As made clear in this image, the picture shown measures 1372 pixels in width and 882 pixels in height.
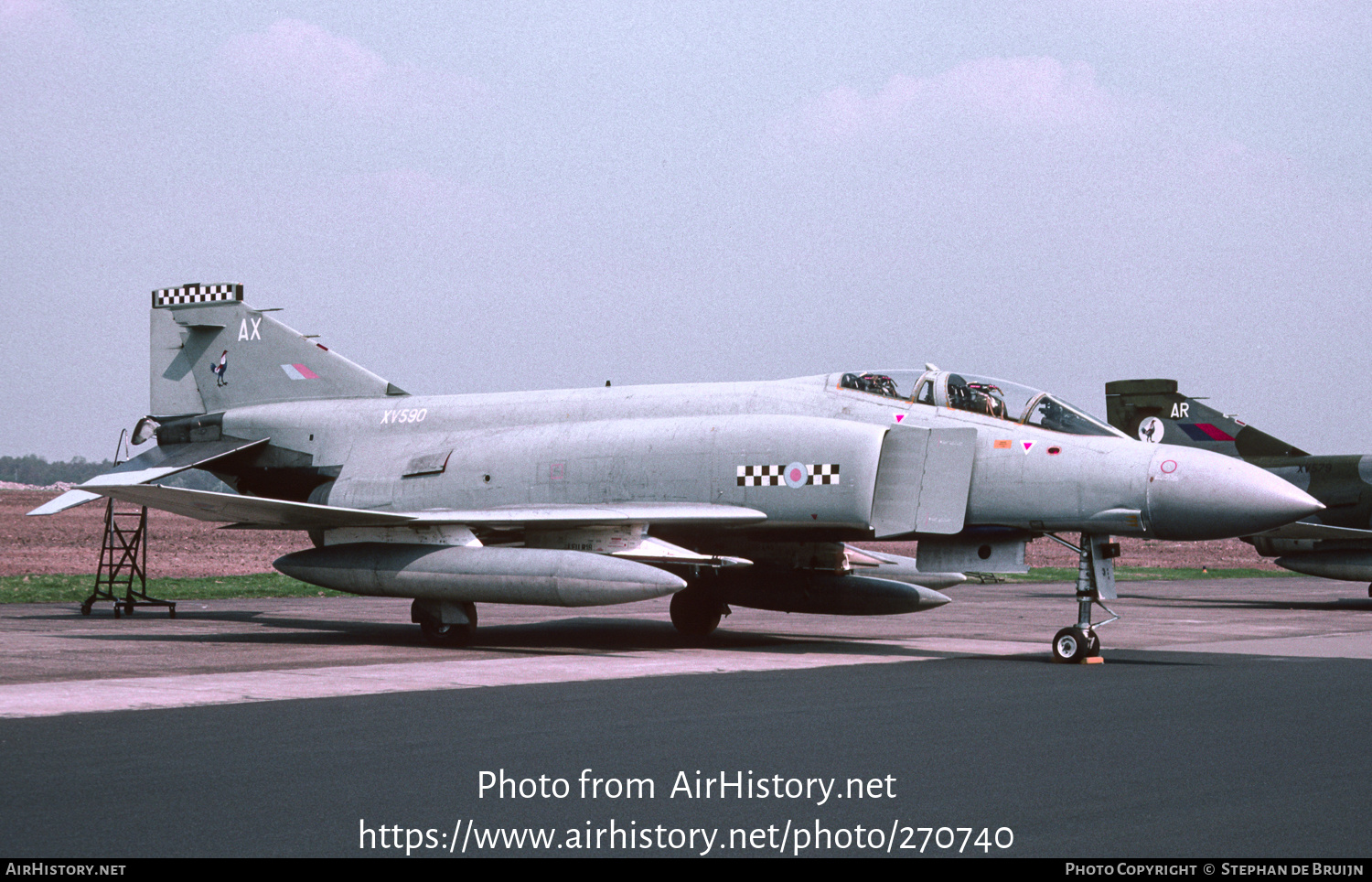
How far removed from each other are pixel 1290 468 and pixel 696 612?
54.8ft

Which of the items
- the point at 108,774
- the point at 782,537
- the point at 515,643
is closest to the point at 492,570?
the point at 515,643

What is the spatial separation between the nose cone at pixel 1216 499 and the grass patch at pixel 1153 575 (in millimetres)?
23517

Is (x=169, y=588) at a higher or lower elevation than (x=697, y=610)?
lower

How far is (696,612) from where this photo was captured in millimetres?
17141

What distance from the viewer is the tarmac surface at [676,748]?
561 centimetres

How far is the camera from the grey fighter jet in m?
26.8

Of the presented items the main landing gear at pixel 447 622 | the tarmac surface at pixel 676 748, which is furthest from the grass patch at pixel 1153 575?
the main landing gear at pixel 447 622

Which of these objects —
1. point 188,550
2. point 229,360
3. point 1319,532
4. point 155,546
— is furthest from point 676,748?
point 155,546

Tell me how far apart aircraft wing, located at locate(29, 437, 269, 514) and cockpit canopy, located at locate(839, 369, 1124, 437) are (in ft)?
29.8

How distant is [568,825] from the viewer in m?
5.79

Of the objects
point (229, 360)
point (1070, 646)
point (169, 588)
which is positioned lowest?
point (169, 588)

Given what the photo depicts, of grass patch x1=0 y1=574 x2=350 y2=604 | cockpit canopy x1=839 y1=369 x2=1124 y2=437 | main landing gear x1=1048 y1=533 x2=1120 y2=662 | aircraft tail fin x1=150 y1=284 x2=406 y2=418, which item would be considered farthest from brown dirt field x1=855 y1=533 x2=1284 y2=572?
main landing gear x1=1048 y1=533 x2=1120 y2=662

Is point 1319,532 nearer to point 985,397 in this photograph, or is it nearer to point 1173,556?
point 985,397

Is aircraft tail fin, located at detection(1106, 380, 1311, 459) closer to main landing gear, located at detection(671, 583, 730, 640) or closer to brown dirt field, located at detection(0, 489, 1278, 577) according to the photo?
brown dirt field, located at detection(0, 489, 1278, 577)
